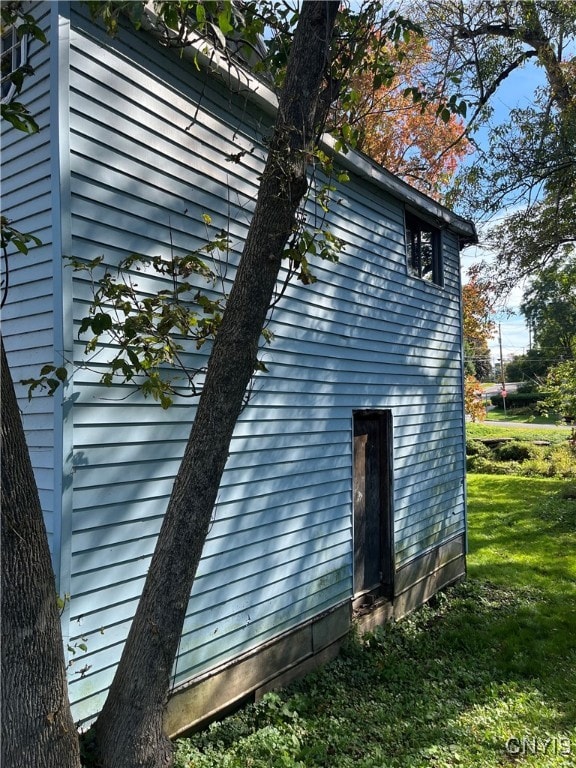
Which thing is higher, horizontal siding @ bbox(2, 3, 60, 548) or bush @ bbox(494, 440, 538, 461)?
horizontal siding @ bbox(2, 3, 60, 548)

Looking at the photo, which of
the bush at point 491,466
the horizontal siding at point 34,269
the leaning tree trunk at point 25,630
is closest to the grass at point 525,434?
the bush at point 491,466

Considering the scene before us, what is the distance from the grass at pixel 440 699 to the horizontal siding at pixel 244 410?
1.91ft

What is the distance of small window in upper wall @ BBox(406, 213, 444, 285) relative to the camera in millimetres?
7480

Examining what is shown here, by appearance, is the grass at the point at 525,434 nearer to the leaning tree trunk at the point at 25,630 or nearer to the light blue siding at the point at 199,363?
the light blue siding at the point at 199,363

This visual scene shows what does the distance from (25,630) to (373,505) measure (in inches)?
192

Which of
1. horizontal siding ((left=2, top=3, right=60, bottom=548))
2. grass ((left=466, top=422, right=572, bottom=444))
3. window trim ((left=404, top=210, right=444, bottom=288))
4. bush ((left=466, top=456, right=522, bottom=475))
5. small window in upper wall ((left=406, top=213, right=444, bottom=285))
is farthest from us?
grass ((left=466, top=422, right=572, bottom=444))

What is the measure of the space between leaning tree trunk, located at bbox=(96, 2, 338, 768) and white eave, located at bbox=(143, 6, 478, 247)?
2.79 ft

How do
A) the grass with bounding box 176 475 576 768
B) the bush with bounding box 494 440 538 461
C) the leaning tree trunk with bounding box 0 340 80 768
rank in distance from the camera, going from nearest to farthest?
1. the leaning tree trunk with bounding box 0 340 80 768
2. the grass with bounding box 176 475 576 768
3. the bush with bounding box 494 440 538 461

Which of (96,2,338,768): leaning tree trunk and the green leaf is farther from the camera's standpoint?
the green leaf

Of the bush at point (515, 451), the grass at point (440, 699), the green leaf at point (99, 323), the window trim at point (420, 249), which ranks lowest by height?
the grass at point (440, 699)

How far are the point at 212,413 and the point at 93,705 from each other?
192 cm

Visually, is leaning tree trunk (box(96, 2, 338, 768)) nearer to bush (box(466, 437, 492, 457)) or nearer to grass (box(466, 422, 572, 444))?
bush (box(466, 437, 492, 457))

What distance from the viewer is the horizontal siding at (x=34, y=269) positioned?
10.2 feet

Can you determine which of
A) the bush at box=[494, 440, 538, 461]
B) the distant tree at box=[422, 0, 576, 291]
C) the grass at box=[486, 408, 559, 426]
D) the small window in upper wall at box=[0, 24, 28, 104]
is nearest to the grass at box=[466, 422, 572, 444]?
the bush at box=[494, 440, 538, 461]
